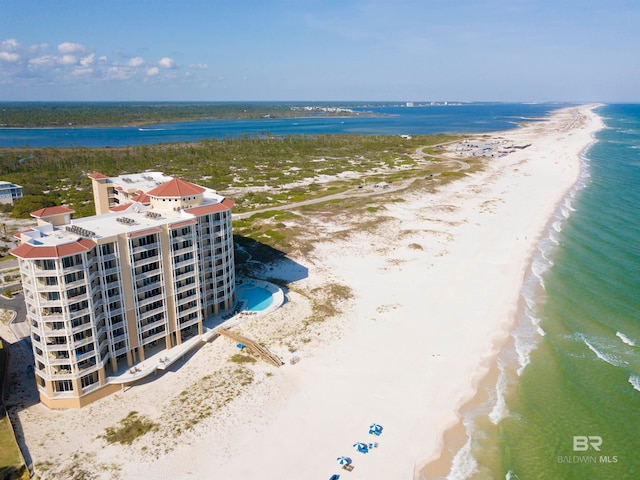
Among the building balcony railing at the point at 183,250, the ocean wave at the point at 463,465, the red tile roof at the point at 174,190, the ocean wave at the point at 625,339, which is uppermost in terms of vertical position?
the red tile roof at the point at 174,190

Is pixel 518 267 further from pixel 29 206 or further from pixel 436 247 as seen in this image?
pixel 29 206

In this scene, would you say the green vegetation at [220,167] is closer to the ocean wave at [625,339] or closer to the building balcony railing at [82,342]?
the building balcony railing at [82,342]

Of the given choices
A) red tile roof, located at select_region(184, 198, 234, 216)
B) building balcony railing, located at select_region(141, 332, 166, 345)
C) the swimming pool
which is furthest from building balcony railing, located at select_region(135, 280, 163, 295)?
the swimming pool

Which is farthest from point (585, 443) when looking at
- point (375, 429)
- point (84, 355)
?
point (84, 355)

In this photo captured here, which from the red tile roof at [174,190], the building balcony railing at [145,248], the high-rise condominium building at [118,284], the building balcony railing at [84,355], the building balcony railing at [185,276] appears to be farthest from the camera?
the red tile roof at [174,190]

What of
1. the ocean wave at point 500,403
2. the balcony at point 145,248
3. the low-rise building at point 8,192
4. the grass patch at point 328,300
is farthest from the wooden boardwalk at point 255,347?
the low-rise building at point 8,192

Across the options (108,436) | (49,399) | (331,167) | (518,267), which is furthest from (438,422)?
(331,167)
